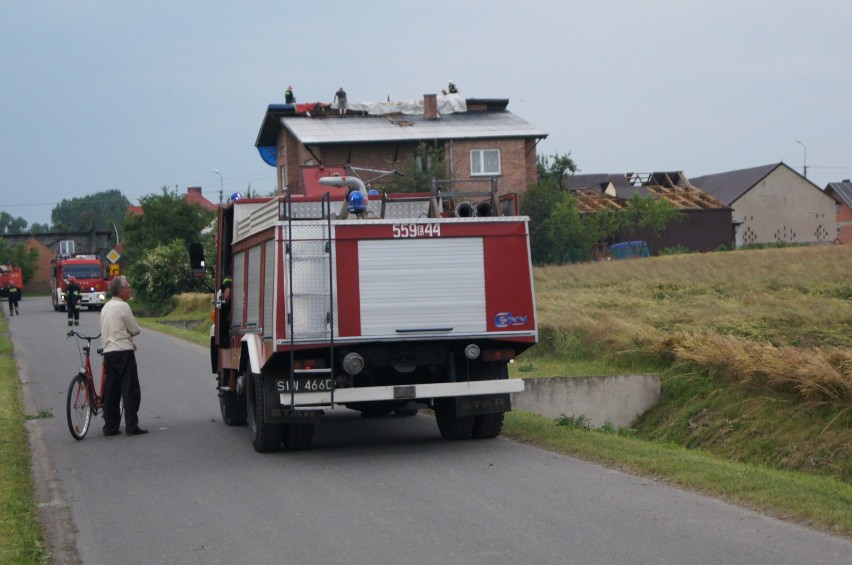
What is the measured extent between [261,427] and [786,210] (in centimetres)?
7199

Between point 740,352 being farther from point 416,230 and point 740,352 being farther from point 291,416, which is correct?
point 291,416

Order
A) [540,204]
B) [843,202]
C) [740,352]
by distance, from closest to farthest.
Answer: [740,352]
[540,204]
[843,202]

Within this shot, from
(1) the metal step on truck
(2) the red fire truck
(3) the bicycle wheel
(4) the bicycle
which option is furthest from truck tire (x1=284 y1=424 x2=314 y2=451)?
(2) the red fire truck

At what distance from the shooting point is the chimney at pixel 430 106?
179ft

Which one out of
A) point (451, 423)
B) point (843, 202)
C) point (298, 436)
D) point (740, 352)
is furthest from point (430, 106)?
point (843, 202)

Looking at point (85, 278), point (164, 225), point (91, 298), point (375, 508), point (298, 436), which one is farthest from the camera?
point (164, 225)

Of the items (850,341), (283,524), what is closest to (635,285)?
(850,341)

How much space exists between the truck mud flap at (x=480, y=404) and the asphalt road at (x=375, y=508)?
15.7 inches

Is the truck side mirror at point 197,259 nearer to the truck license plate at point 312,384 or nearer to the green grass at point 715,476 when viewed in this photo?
the truck license plate at point 312,384

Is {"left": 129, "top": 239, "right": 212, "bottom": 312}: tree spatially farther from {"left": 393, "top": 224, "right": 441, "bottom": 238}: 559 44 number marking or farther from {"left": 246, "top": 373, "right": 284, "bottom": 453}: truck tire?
{"left": 393, "top": 224, "right": 441, "bottom": 238}: 559 44 number marking

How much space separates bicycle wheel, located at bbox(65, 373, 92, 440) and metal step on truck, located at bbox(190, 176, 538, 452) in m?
A: 2.70

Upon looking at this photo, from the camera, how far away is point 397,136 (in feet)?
168

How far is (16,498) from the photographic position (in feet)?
30.9

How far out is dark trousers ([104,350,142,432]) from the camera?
13.5 meters
